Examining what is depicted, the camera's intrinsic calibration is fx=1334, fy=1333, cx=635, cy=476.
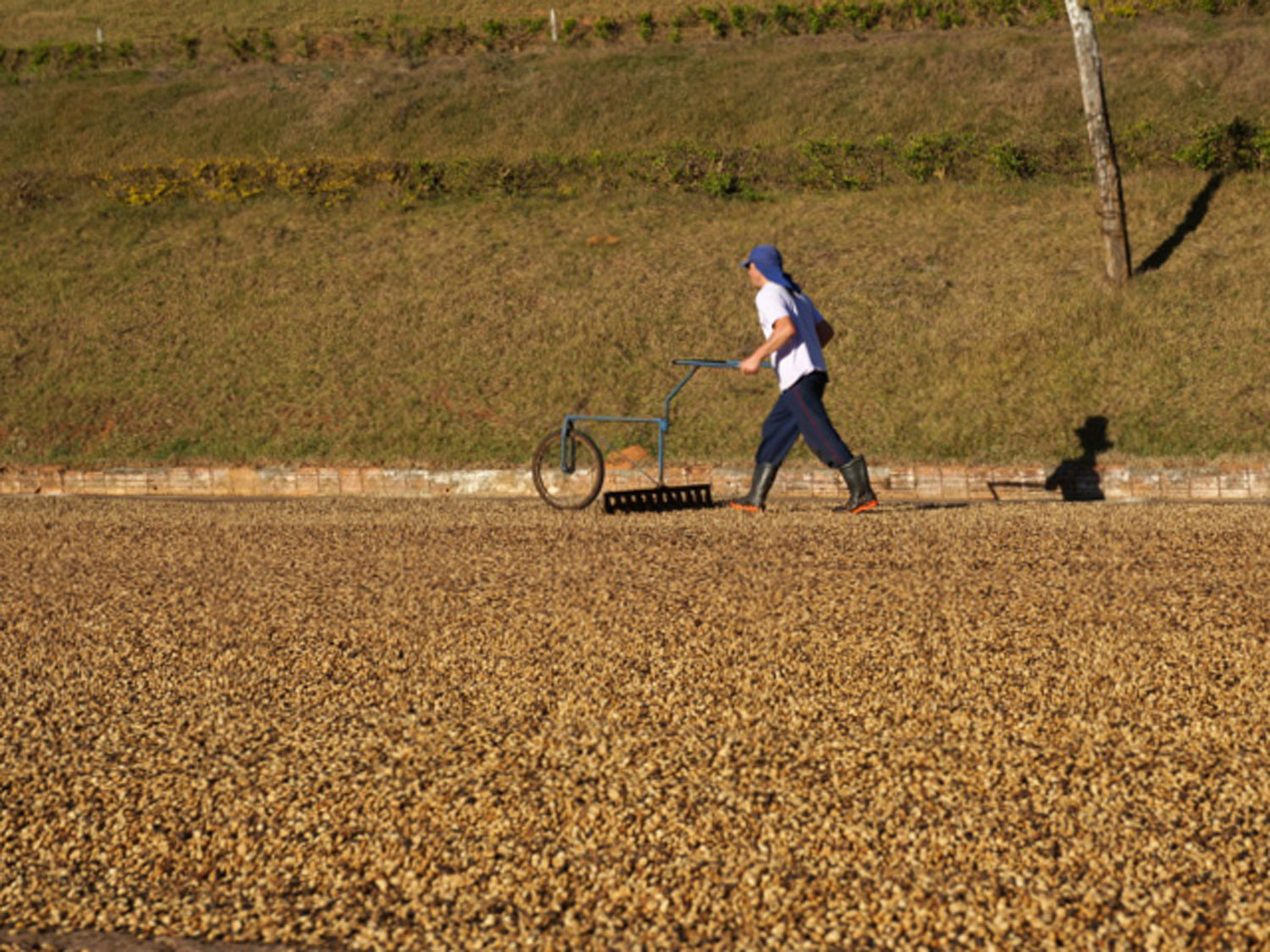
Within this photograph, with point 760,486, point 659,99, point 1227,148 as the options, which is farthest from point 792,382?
point 659,99

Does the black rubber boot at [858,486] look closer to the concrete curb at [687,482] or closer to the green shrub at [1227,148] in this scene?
the concrete curb at [687,482]

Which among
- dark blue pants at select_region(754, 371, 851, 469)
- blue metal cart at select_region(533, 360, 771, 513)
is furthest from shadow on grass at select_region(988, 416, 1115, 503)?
dark blue pants at select_region(754, 371, 851, 469)

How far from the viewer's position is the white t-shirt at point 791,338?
9.43 metres

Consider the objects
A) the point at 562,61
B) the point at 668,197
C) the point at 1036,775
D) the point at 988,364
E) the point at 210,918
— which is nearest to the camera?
the point at 210,918

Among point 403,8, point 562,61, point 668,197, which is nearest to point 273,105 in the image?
point 562,61

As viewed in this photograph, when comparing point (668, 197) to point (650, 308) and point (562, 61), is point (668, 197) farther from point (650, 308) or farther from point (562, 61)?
point (562, 61)

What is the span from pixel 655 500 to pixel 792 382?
1750 mm

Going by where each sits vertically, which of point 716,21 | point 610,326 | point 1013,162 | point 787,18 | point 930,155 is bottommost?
point 610,326

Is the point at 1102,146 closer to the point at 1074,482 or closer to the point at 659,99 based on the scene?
the point at 1074,482

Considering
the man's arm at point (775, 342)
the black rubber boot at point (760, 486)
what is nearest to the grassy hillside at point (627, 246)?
the black rubber boot at point (760, 486)

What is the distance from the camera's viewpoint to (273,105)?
2973 cm

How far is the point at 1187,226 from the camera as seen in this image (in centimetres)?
1923

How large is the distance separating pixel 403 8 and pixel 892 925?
1880 inches

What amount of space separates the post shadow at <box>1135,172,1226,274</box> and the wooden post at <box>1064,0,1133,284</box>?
0.67 metres
